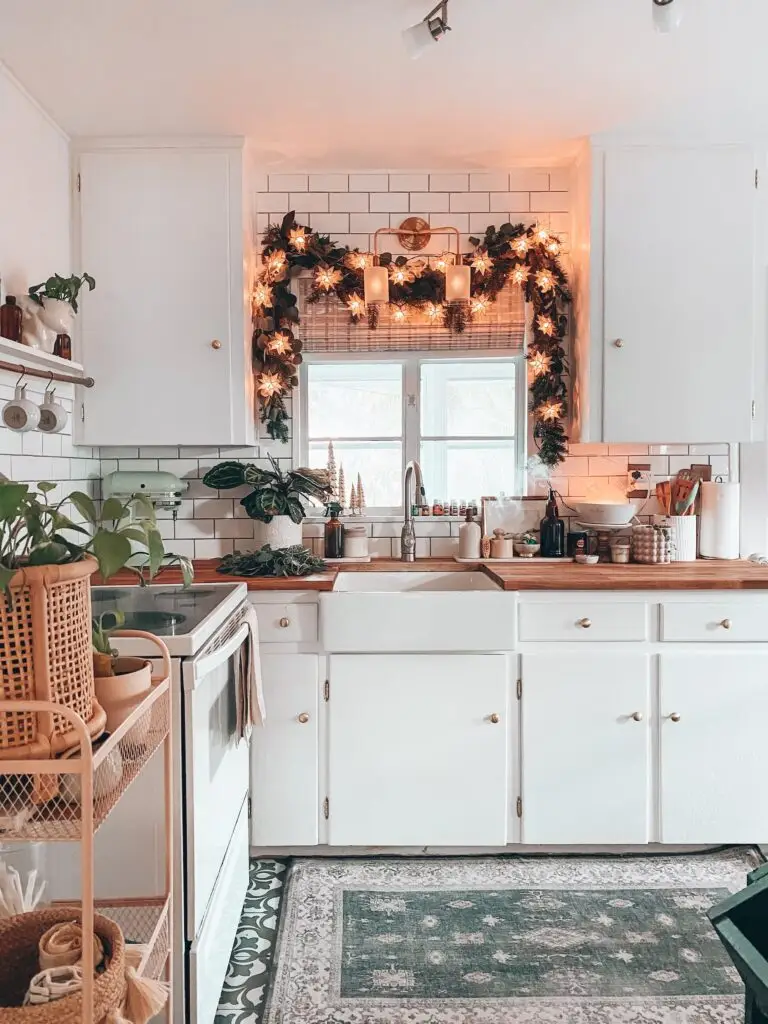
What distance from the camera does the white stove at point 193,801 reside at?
164cm

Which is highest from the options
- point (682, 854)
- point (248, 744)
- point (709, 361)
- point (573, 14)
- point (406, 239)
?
point (573, 14)

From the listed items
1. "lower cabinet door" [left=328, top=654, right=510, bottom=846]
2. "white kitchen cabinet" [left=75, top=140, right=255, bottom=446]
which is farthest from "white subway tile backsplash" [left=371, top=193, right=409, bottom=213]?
"lower cabinet door" [left=328, top=654, right=510, bottom=846]

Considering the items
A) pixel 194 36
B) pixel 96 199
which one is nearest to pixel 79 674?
pixel 194 36

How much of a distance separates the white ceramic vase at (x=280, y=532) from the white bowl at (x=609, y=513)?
116 centimetres

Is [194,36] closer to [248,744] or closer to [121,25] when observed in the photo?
[121,25]

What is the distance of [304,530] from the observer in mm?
3213

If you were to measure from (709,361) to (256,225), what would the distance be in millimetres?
1862

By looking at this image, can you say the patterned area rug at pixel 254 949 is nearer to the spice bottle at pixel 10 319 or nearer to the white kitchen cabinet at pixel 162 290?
the white kitchen cabinet at pixel 162 290

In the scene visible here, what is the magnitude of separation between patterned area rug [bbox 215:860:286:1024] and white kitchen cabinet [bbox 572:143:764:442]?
1.94 meters

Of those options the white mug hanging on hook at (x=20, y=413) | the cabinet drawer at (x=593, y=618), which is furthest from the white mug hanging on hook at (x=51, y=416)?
the cabinet drawer at (x=593, y=618)

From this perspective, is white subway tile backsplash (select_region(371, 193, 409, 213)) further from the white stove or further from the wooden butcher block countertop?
the white stove

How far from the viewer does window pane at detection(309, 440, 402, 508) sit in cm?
324

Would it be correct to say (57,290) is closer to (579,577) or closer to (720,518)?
(579,577)

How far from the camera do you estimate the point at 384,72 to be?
7.64 ft
